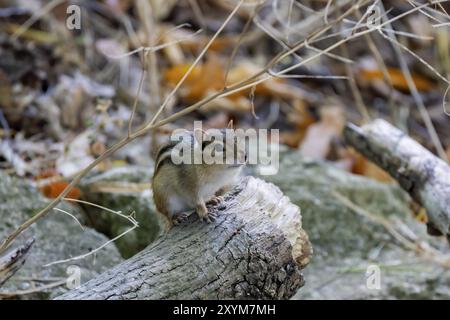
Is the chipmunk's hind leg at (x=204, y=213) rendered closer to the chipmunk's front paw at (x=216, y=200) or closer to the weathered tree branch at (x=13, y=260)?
the chipmunk's front paw at (x=216, y=200)

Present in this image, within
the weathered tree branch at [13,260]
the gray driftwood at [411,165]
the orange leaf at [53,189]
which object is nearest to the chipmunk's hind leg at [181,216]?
the weathered tree branch at [13,260]

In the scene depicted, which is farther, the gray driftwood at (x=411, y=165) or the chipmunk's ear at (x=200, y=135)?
the gray driftwood at (x=411, y=165)

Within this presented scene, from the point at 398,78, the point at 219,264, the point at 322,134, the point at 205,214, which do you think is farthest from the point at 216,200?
the point at 398,78

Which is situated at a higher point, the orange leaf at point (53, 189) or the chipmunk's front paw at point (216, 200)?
the orange leaf at point (53, 189)

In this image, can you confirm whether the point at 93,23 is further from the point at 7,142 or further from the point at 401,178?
the point at 401,178

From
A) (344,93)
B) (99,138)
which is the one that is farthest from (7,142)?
(344,93)

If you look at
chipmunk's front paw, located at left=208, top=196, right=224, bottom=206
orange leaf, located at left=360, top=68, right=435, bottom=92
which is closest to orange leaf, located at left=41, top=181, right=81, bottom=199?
chipmunk's front paw, located at left=208, top=196, right=224, bottom=206

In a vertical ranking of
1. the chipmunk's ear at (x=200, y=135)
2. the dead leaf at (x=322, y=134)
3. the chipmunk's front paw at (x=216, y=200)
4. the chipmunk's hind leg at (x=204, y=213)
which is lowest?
the chipmunk's hind leg at (x=204, y=213)
